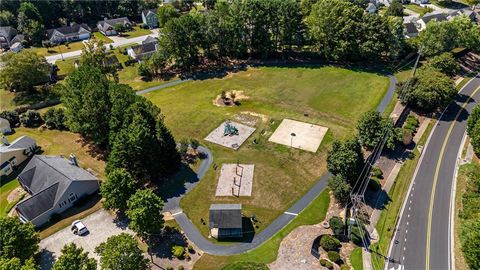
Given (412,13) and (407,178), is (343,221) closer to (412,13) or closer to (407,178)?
(407,178)

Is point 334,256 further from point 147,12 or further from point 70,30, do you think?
point 147,12

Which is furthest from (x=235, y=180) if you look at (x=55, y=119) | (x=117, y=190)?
(x=55, y=119)

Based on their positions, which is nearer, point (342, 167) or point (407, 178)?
point (342, 167)

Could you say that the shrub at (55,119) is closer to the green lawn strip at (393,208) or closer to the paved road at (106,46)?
the paved road at (106,46)

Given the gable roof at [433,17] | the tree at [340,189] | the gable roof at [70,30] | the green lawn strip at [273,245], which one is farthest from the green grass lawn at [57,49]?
the gable roof at [433,17]

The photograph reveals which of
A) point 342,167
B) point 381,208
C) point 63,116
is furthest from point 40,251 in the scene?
point 381,208
